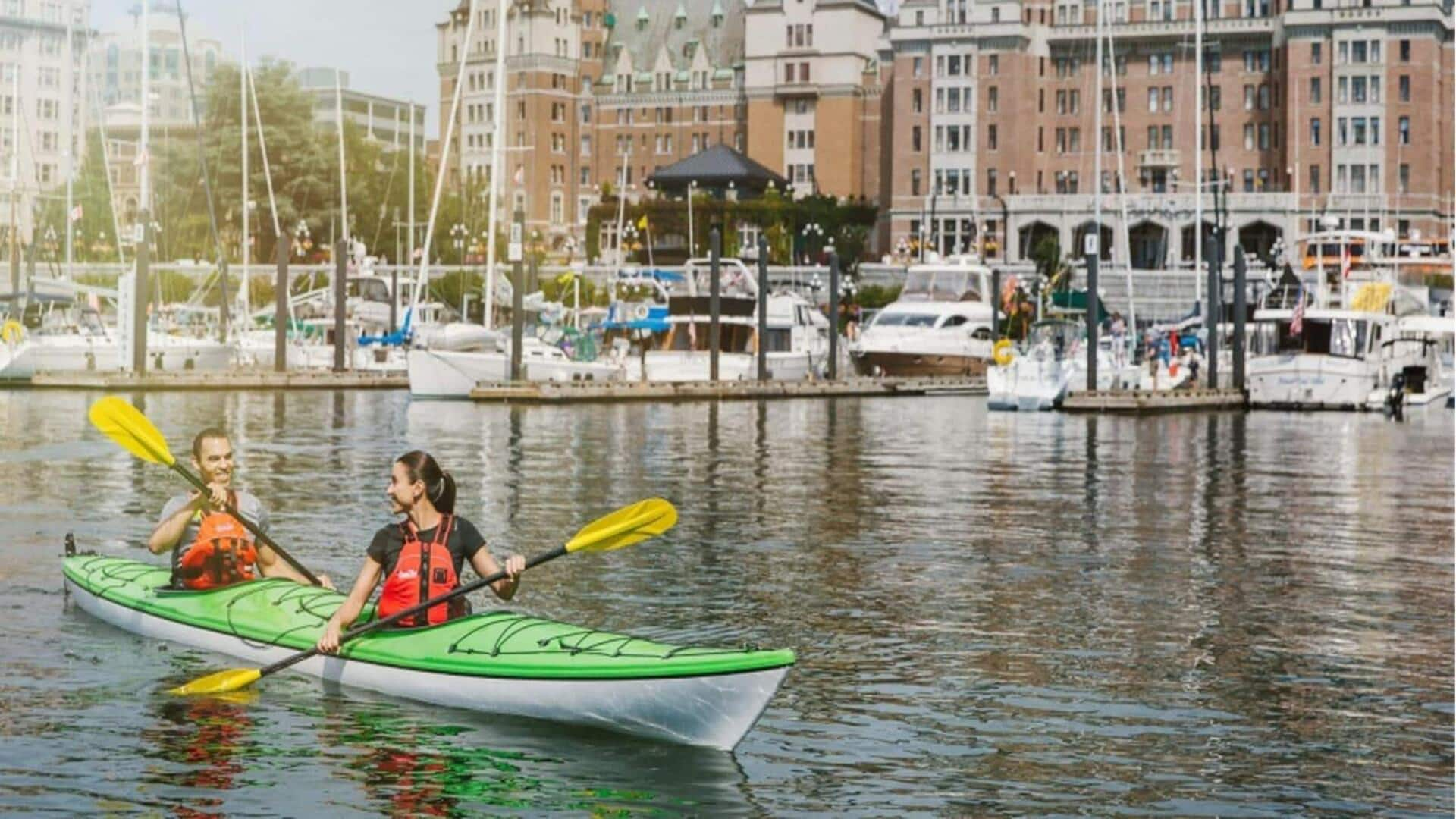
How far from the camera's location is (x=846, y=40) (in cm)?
15188

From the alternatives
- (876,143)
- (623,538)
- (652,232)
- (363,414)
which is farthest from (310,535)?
(876,143)

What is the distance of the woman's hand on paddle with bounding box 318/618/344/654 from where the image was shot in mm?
14773

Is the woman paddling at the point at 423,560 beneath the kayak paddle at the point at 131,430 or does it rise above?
beneath

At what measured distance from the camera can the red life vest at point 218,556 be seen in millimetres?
16625

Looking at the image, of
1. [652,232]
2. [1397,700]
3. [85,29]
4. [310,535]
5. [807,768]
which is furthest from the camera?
[652,232]

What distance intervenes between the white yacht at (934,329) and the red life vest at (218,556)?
185 ft

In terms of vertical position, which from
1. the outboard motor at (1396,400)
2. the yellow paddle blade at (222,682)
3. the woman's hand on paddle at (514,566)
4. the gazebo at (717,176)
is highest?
the gazebo at (717,176)

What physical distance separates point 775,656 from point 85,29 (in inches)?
2901

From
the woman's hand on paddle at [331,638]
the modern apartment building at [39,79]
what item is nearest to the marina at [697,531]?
the woman's hand on paddle at [331,638]

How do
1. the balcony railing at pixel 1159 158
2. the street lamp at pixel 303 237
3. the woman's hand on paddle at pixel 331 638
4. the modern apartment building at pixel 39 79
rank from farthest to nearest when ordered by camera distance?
the modern apartment building at pixel 39 79 → the balcony railing at pixel 1159 158 → the street lamp at pixel 303 237 → the woman's hand on paddle at pixel 331 638

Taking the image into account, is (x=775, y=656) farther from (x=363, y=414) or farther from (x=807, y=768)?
(x=363, y=414)

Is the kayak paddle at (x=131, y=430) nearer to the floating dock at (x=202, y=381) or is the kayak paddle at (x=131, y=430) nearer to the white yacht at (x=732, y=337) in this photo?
the floating dock at (x=202, y=381)

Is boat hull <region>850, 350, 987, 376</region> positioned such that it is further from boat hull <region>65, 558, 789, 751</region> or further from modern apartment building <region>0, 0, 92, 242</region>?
modern apartment building <region>0, 0, 92, 242</region>

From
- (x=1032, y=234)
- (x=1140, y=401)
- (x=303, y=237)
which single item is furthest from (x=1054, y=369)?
(x=1032, y=234)
